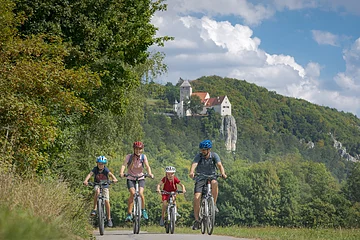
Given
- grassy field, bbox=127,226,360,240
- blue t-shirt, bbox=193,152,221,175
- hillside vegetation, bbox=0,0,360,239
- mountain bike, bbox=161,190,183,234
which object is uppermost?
hillside vegetation, bbox=0,0,360,239

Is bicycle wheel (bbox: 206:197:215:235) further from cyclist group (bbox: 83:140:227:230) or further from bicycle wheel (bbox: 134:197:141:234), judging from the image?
bicycle wheel (bbox: 134:197:141:234)

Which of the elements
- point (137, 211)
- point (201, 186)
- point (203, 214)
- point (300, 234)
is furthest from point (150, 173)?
point (300, 234)

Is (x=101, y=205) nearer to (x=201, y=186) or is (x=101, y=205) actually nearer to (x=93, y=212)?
(x=93, y=212)

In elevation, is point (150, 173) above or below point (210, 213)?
above

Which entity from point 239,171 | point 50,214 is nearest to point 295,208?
point 239,171

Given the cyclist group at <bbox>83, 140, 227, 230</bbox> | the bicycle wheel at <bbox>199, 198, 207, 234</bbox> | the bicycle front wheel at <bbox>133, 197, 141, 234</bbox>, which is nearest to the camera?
the cyclist group at <bbox>83, 140, 227, 230</bbox>

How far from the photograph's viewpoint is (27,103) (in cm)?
1456

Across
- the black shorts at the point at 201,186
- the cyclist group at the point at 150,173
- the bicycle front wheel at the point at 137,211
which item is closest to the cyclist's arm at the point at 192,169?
the cyclist group at the point at 150,173

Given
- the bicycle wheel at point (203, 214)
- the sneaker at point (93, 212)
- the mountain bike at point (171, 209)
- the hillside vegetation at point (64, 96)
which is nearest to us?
the hillside vegetation at point (64, 96)

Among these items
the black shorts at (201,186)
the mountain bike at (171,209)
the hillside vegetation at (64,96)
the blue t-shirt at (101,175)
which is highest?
the hillside vegetation at (64,96)

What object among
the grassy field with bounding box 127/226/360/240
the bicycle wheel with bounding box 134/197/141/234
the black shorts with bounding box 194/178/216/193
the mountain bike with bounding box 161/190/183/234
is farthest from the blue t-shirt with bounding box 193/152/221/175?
the mountain bike with bounding box 161/190/183/234

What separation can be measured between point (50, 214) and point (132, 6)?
17.2 metres

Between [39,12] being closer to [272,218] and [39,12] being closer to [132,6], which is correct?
[132,6]

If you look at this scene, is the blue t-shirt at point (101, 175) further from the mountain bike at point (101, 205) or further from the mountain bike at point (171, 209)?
the mountain bike at point (171, 209)
